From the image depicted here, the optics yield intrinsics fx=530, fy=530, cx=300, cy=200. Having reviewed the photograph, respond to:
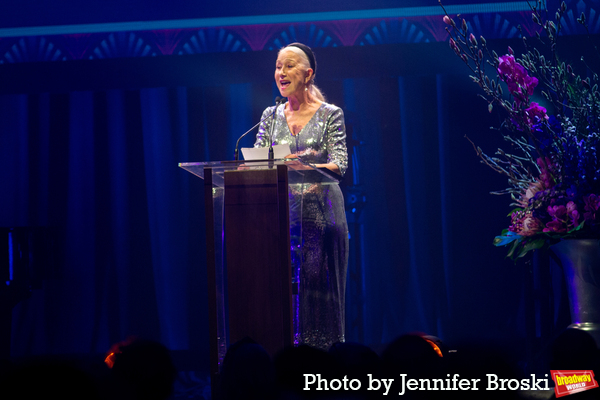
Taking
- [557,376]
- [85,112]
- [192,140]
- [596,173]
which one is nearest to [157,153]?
[192,140]

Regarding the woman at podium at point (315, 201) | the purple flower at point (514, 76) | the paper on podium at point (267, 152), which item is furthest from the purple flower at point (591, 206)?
the paper on podium at point (267, 152)

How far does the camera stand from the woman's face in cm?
271

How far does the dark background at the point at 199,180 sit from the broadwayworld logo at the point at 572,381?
2.48 metres

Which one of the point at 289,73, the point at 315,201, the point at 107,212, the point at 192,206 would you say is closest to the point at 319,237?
the point at 315,201

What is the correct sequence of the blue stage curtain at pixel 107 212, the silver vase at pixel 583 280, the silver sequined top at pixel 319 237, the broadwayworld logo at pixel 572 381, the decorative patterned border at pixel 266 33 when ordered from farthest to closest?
the decorative patterned border at pixel 266 33 → the blue stage curtain at pixel 107 212 → the silver sequined top at pixel 319 237 → the silver vase at pixel 583 280 → the broadwayworld logo at pixel 572 381

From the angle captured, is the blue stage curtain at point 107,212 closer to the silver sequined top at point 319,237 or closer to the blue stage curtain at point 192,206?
the blue stage curtain at point 192,206

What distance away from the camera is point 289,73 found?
2.71 metres

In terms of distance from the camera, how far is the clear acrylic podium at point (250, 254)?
203cm

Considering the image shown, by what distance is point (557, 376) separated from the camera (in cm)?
154

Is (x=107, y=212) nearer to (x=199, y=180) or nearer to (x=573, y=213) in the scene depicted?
(x=199, y=180)

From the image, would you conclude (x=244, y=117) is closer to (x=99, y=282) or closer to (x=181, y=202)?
(x=181, y=202)

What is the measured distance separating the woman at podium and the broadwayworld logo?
1.05m

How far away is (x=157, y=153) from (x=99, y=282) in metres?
1.12

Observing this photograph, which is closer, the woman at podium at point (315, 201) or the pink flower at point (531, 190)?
the pink flower at point (531, 190)
